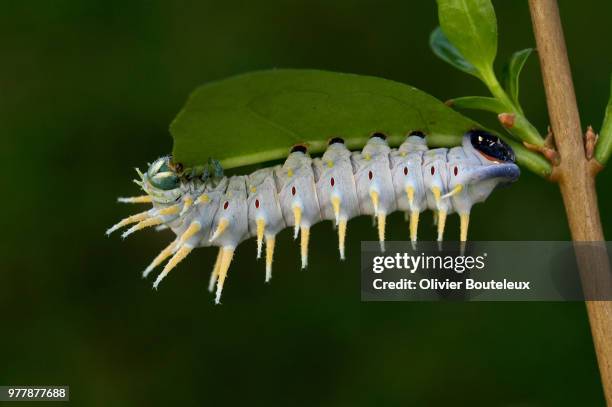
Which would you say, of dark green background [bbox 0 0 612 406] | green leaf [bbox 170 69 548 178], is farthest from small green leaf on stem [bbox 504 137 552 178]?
dark green background [bbox 0 0 612 406]

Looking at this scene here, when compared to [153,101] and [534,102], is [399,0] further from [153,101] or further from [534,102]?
[153,101]

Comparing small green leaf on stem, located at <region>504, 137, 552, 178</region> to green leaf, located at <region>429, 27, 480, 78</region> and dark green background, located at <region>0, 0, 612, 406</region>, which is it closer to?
green leaf, located at <region>429, 27, 480, 78</region>

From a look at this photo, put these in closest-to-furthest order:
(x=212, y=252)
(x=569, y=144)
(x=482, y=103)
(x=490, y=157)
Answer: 1. (x=569, y=144)
2. (x=482, y=103)
3. (x=490, y=157)
4. (x=212, y=252)

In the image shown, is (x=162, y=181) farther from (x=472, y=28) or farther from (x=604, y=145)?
(x=604, y=145)

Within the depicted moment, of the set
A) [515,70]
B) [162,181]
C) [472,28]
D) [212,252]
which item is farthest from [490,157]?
[212,252]

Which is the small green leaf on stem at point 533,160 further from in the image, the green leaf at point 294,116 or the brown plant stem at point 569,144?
the green leaf at point 294,116
